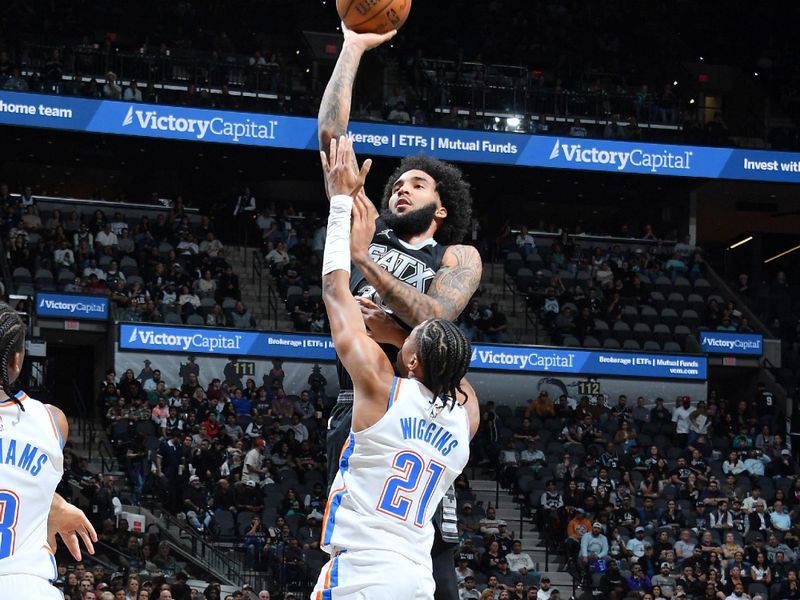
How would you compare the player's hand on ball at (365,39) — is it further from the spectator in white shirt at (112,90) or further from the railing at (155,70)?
the railing at (155,70)

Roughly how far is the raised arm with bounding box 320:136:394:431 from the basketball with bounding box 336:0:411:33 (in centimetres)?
137

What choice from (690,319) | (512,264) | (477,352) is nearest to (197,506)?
(477,352)

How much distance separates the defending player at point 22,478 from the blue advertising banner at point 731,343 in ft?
76.9

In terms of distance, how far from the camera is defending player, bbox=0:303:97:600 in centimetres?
452

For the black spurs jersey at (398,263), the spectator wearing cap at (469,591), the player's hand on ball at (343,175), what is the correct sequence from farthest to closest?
the spectator wearing cap at (469,591), the black spurs jersey at (398,263), the player's hand on ball at (343,175)

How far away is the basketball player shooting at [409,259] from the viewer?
536cm

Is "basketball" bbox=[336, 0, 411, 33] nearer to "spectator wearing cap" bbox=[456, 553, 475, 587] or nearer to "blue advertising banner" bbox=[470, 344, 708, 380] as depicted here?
"spectator wearing cap" bbox=[456, 553, 475, 587]

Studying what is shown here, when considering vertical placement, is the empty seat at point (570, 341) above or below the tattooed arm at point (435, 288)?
above

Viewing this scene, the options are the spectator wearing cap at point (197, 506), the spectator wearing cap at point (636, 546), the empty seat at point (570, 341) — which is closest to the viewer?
the spectator wearing cap at point (197, 506)

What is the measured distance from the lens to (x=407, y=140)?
27312 millimetres

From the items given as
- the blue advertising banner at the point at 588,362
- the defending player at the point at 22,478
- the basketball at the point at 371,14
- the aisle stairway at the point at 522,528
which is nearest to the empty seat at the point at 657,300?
the blue advertising banner at the point at 588,362

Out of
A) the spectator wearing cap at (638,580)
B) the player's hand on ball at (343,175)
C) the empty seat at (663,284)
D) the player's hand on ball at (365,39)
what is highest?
the empty seat at (663,284)

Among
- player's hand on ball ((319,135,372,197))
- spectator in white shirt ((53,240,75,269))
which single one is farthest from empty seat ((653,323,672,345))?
player's hand on ball ((319,135,372,197))

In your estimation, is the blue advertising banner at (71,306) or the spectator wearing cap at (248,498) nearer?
the spectator wearing cap at (248,498)
